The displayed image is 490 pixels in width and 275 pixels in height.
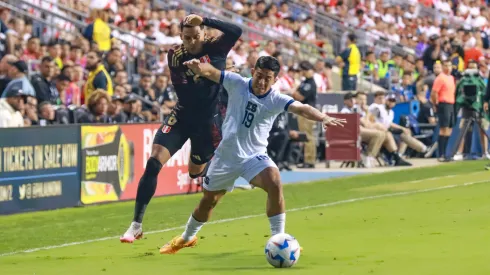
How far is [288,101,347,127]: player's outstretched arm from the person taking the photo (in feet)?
37.2

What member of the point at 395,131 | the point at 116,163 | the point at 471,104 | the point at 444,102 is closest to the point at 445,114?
the point at 444,102

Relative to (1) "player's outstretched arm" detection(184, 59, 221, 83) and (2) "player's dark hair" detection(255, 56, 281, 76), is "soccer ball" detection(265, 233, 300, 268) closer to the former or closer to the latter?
(2) "player's dark hair" detection(255, 56, 281, 76)

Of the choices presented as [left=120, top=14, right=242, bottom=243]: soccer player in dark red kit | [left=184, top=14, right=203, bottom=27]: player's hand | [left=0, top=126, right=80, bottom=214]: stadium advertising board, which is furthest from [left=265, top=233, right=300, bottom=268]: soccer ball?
[left=0, top=126, right=80, bottom=214]: stadium advertising board

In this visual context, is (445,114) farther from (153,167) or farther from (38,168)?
(153,167)

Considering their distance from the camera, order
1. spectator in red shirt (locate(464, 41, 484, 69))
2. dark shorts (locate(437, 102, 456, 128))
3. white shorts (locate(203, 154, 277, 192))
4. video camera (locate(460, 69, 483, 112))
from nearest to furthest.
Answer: white shorts (locate(203, 154, 277, 192)), video camera (locate(460, 69, 483, 112)), dark shorts (locate(437, 102, 456, 128)), spectator in red shirt (locate(464, 41, 484, 69))

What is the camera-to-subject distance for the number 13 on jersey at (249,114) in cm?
1184

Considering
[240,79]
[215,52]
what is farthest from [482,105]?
[240,79]

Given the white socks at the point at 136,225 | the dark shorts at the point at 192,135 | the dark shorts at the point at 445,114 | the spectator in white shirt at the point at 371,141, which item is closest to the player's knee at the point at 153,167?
the dark shorts at the point at 192,135

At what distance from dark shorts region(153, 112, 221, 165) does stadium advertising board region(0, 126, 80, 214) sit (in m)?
4.10

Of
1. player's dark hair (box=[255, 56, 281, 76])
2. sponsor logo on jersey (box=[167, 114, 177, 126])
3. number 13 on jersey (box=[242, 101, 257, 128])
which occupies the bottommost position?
sponsor logo on jersey (box=[167, 114, 177, 126])

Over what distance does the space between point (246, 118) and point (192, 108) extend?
238 cm

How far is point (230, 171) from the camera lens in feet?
39.0

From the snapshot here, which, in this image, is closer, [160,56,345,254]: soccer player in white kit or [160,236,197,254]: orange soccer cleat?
[160,56,345,254]: soccer player in white kit

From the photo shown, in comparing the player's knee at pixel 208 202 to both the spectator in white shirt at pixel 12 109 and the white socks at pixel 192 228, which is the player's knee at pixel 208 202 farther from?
the spectator in white shirt at pixel 12 109
